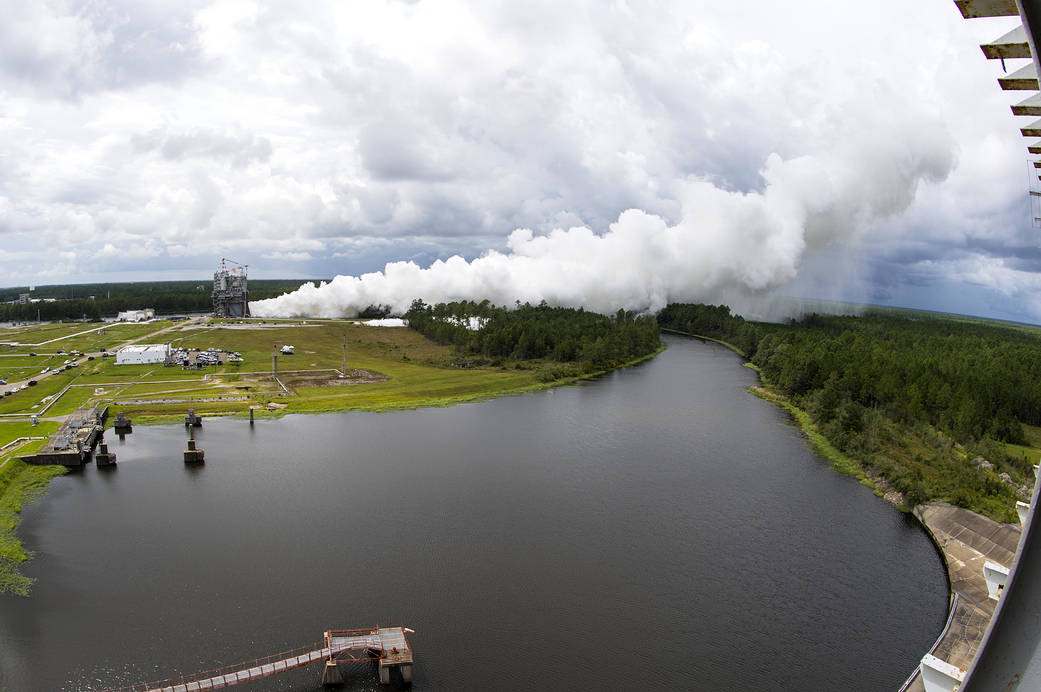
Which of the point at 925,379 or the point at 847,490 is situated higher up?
the point at 925,379

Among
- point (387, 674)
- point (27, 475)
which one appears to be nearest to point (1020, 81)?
point (387, 674)

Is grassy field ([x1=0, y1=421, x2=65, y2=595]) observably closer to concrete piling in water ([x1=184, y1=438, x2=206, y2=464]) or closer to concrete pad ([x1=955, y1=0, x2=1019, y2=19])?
concrete piling in water ([x1=184, y1=438, x2=206, y2=464])

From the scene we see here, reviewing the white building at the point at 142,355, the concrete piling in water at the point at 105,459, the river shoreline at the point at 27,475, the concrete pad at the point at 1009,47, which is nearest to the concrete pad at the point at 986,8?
the concrete pad at the point at 1009,47

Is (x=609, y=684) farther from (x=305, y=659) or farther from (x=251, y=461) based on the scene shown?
(x=251, y=461)

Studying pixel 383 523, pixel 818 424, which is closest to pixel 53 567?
pixel 383 523

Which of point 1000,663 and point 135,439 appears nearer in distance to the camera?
point 1000,663

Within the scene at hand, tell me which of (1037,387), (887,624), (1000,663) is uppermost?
(1000,663)

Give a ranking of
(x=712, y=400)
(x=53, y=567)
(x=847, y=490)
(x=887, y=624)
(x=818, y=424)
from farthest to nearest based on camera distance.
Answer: (x=712, y=400), (x=818, y=424), (x=847, y=490), (x=53, y=567), (x=887, y=624)

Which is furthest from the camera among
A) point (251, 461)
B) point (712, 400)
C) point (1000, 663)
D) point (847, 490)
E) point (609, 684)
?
point (712, 400)
